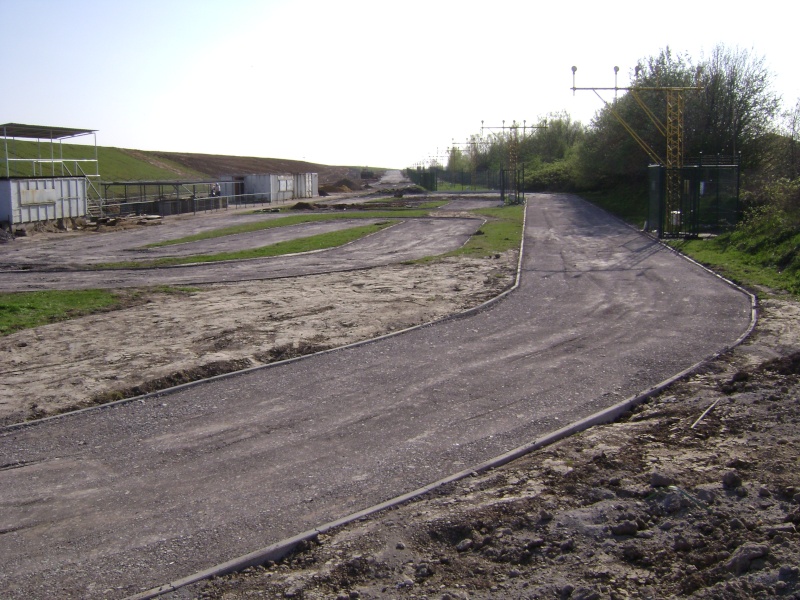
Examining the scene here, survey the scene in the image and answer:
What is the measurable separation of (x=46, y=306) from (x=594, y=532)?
14331 millimetres

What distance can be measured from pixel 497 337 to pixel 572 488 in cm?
657

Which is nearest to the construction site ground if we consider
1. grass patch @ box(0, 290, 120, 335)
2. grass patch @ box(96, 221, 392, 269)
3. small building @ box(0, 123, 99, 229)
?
grass patch @ box(0, 290, 120, 335)

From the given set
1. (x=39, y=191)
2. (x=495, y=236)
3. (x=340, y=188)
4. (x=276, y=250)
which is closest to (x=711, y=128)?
(x=495, y=236)

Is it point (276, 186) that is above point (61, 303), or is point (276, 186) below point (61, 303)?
above

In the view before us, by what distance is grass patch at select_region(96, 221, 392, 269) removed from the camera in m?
25.4

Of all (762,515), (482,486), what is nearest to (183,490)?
(482,486)

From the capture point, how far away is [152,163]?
108m

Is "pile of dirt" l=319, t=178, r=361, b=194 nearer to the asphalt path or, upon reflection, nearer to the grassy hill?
the grassy hill

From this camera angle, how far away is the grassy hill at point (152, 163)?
286ft

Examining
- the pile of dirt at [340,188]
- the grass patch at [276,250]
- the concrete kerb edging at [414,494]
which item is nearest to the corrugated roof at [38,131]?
the grass patch at [276,250]

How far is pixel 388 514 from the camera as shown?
6531 mm

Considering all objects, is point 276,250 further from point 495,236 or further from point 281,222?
point 281,222

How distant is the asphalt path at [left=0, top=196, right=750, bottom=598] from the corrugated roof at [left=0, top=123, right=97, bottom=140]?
3308 centimetres

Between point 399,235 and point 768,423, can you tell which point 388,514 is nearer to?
point 768,423
